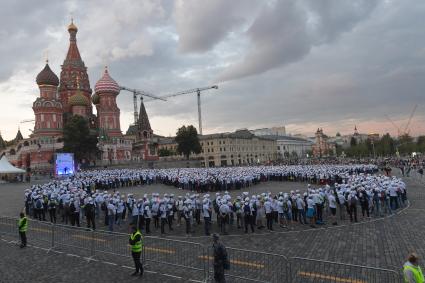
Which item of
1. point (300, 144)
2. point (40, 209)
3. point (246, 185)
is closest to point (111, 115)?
point (246, 185)

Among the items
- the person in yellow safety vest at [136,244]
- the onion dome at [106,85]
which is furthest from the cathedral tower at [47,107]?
the person in yellow safety vest at [136,244]

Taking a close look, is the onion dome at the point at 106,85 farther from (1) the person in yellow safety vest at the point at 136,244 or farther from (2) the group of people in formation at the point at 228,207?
(1) the person in yellow safety vest at the point at 136,244

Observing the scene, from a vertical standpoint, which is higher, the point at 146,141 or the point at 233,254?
the point at 146,141

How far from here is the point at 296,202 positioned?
662 inches

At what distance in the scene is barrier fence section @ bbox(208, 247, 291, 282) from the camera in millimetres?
8625

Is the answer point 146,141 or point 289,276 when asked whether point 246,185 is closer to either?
point 289,276

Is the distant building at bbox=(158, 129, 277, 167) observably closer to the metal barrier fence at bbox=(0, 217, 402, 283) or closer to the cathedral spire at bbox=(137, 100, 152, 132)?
the cathedral spire at bbox=(137, 100, 152, 132)

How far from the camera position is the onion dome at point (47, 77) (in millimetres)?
76750

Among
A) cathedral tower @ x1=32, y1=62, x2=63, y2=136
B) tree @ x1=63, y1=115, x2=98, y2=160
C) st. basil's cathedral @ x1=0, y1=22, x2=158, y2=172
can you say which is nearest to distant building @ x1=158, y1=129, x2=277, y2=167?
st. basil's cathedral @ x1=0, y1=22, x2=158, y2=172

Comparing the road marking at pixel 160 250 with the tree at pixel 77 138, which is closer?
the road marking at pixel 160 250

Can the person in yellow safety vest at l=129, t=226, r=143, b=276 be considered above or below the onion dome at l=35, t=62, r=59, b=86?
below

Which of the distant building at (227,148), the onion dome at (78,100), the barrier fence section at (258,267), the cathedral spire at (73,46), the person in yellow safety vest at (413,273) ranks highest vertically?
the cathedral spire at (73,46)

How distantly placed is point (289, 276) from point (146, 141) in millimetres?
87871

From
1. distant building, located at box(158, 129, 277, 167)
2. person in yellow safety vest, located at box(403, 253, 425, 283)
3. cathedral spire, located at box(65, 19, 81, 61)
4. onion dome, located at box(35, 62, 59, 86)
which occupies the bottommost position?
person in yellow safety vest, located at box(403, 253, 425, 283)
